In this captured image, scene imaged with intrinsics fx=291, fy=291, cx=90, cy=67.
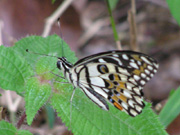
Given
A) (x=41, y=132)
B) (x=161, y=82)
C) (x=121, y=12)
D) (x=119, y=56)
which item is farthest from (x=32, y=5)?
(x=119, y=56)

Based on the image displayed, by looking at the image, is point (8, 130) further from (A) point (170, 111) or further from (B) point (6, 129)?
(A) point (170, 111)

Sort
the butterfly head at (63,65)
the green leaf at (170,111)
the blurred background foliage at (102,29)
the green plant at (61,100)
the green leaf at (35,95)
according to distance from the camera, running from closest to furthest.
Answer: the green leaf at (35,95)
the green plant at (61,100)
the butterfly head at (63,65)
the green leaf at (170,111)
the blurred background foliage at (102,29)

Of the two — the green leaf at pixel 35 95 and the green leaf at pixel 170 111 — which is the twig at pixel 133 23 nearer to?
the green leaf at pixel 170 111

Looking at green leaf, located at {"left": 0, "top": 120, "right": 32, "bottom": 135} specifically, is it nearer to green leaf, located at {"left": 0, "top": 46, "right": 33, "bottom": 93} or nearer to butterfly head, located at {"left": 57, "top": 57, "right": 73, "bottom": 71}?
green leaf, located at {"left": 0, "top": 46, "right": 33, "bottom": 93}

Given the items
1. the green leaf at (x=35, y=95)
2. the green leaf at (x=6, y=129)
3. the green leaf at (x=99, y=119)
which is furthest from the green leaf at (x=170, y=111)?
the green leaf at (x=6, y=129)

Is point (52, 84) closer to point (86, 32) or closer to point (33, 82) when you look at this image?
point (33, 82)

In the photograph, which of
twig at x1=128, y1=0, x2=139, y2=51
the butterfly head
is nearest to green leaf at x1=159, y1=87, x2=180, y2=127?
twig at x1=128, y1=0, x2=139, y2=51
